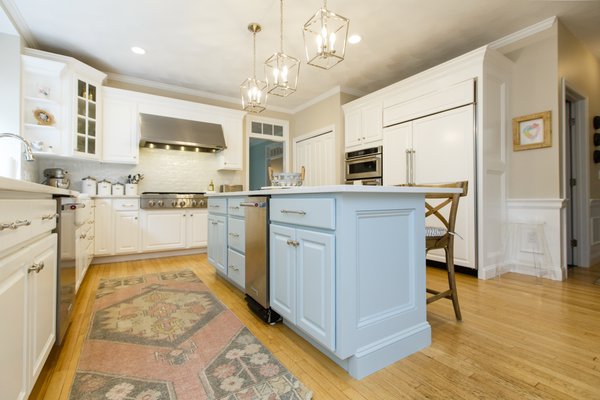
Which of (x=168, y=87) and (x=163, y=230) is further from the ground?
(x=168, y=87)

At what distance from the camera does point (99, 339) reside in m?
1.65

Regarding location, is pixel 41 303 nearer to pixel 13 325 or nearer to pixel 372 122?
pixel 13 325

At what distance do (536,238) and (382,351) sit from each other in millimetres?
2710

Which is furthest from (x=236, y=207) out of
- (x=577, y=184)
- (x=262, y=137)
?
(x=577, y=184)

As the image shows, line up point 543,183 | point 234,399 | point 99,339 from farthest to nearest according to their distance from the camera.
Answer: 1. point 543,183
2. point 99,339
3. point 234,399

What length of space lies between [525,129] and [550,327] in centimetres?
227

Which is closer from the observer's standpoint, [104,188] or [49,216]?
[49,216]

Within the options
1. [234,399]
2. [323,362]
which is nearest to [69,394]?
[234,399]

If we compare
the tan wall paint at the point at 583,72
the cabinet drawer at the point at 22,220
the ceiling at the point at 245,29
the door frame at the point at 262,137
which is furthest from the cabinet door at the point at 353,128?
the cabinet drawer at the point at 22,220

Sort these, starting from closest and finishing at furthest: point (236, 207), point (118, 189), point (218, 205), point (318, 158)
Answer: point (236, 207) < point (218, 205) < point (118, 189) < point (318, 158)

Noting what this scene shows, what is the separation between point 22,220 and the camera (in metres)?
0.97

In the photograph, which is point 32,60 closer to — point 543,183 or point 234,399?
point 234,399

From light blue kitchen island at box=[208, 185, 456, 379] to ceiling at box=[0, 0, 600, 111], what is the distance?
2.21m

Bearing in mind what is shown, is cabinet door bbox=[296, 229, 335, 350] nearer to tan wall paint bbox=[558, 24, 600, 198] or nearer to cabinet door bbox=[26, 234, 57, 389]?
cabinet door bbox=[26, 234, 57, 389]
